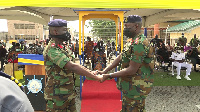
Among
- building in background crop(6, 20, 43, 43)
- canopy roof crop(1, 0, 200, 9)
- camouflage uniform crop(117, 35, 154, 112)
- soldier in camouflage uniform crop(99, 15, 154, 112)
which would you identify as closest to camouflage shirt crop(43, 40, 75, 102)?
soldier in camouflage uniform crop(99, 15, 154, 112)

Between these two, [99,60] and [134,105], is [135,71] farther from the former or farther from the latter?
[99,60]

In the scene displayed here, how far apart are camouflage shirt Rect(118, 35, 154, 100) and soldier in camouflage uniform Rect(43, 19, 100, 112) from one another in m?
0.44

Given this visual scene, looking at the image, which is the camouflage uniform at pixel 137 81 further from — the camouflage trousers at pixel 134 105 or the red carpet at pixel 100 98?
the red carpet at pixel 100 98

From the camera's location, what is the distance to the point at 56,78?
8.18ft

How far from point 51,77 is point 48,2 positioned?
2.29 m

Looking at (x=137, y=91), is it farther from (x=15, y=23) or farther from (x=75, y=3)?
(x=15, y=23)

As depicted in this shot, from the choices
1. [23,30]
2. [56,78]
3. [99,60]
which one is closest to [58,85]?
[56,78]

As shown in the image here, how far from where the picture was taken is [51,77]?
2.52m

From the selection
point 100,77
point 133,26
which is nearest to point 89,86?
point 100,77

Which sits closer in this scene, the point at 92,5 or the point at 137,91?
the point at 137,91

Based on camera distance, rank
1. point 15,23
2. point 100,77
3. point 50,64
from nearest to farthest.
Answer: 1. point 50,64
2. point 100,77
3. point 15,23

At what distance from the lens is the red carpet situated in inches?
184

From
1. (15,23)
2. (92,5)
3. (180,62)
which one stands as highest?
(15,23)

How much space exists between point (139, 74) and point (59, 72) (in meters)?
1.07
